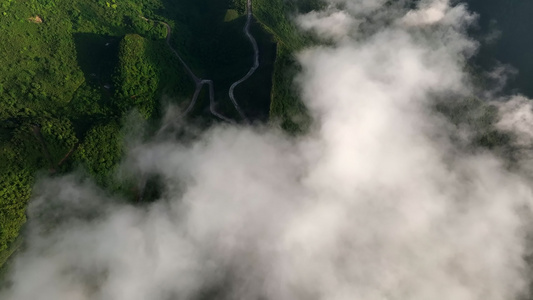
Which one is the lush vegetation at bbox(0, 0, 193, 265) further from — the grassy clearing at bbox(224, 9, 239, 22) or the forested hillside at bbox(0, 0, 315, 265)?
the grassy clearing at bbox(224, 9, 239, 22)

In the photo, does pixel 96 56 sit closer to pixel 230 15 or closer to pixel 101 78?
pixel 101 78

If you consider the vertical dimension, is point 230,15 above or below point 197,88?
above

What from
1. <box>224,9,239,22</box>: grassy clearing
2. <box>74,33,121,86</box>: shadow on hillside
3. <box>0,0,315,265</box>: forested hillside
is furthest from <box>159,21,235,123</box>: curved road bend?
<box>224,9,239,22</box>: grassy clearing

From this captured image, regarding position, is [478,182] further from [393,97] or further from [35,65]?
[35,65]

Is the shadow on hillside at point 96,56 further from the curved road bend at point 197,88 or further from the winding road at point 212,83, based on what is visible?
the winding road at point 212,83

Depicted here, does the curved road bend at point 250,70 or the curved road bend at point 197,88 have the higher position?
the curved road bend at point 250,70

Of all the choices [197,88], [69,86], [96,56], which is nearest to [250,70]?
[197,88]

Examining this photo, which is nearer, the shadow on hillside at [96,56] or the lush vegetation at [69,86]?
the lush vegetation at [69,86]

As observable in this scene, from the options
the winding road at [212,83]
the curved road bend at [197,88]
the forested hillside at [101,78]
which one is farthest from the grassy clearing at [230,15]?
the curved road bend at [197,88]
